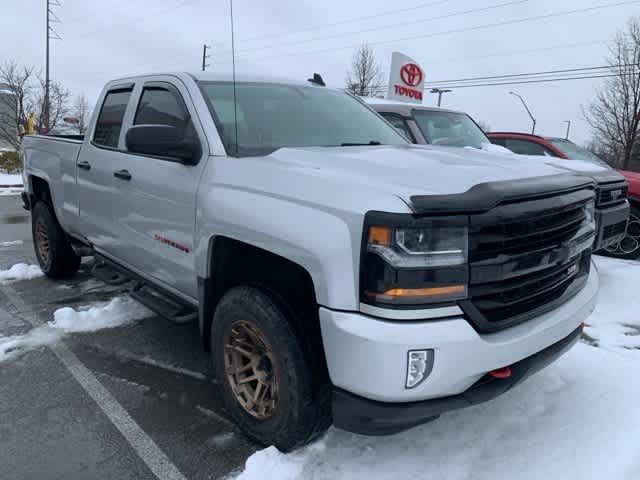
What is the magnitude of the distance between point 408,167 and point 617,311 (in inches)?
132

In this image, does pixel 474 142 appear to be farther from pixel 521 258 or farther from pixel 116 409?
pixel 116 409

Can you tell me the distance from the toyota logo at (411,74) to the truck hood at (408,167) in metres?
9.39

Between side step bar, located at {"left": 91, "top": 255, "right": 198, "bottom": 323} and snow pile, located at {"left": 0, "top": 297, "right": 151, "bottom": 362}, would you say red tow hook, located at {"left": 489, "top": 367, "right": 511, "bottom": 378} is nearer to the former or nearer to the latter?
side step bar, located at {"left": 91, "top": 255, "right": 198, "bottom": 323}

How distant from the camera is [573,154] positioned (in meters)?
7.41

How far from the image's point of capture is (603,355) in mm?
3479

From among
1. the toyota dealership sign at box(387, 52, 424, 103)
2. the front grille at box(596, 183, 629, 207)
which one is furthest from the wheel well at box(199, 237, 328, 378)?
the toyota dealership sign at box(387, 52, 424, 103)

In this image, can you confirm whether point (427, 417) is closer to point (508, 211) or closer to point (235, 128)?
point (508, 211)

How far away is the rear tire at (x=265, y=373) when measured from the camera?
226cm

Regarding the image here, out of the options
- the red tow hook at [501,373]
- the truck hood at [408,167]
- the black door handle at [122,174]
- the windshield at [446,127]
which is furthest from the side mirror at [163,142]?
the windshield at [446,127]

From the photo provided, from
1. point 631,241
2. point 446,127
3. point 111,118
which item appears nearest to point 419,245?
point 111,118

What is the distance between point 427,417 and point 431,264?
628 millimetres

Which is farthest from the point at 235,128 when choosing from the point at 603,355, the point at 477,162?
the point at 603,355

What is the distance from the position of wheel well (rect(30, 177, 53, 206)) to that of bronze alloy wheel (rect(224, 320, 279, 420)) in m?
3.54

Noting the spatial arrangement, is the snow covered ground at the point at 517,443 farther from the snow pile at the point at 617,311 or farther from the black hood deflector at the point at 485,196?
the black hood deflector at the point at 485,196
